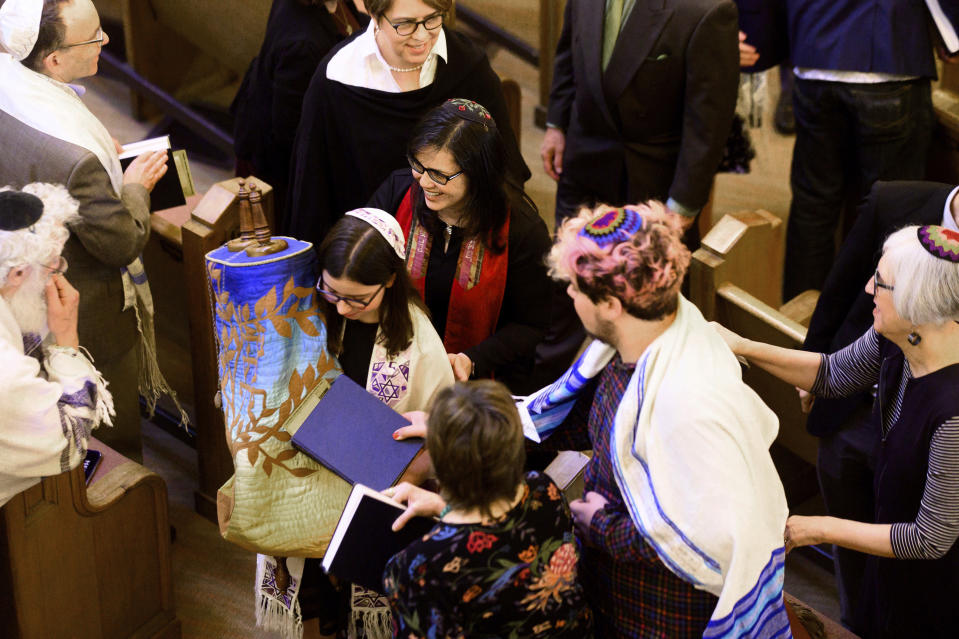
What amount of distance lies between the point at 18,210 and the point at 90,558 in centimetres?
97

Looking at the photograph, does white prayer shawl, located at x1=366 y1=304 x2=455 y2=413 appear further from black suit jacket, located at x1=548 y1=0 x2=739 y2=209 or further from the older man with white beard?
black suit jacket, located at x1=548 y1=0 x2=739 y2=209

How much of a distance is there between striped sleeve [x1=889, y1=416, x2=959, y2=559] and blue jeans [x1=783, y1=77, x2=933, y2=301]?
192 centimetres

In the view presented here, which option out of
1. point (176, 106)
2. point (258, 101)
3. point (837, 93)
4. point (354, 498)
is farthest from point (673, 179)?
point (176, 106)

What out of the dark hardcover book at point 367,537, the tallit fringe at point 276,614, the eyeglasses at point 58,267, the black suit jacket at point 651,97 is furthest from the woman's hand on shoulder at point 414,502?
the black suit jacket at point 651,97

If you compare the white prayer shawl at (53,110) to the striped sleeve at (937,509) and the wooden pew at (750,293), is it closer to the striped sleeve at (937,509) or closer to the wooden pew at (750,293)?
the wooden pew at (750,293)

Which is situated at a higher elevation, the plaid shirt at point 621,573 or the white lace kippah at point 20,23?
the white lace kippah at point 20,23

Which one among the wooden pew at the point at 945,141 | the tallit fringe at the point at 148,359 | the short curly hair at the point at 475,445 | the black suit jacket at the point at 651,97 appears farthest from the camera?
the wooden pew at the point at 945,141

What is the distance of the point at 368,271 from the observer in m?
2.24

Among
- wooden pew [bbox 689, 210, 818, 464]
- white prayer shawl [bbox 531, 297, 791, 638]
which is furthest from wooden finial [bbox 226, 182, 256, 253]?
wooden pew [bbox 689, 210, 818, 464]

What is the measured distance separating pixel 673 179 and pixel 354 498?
215 cm

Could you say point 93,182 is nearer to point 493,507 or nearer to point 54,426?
point 54,426

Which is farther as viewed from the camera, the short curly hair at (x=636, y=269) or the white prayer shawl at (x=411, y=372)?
the white prayer shawl at (x=411, y=372)

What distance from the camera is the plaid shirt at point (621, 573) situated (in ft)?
6.29

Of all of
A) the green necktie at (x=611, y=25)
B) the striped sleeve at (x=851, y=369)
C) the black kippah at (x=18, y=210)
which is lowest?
the striped sleeve at (x=851, y=369)
